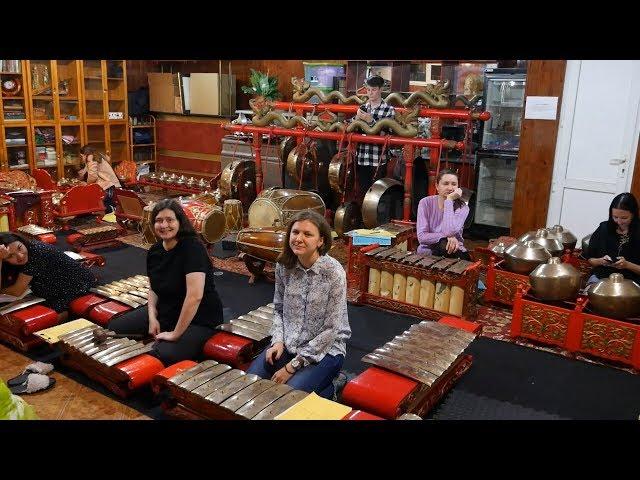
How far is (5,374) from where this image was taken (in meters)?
3.57

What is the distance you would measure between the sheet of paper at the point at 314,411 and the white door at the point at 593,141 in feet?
15.1

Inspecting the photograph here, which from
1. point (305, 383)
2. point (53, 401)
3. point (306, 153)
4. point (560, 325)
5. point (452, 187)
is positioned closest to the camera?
point (305, 383)

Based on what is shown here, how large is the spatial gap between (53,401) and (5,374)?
55 cm

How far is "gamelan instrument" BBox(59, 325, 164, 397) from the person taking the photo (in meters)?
3.15

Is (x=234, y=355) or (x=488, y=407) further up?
(x=234, y=355)

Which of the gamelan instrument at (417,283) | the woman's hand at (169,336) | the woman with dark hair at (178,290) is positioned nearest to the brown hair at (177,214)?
the woman with dark hair at (178,290)

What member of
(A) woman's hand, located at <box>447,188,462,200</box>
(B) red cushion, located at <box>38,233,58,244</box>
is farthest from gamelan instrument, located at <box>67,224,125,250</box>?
Answer: (A) woman's hand, located at <box>447,188,462,200</box>

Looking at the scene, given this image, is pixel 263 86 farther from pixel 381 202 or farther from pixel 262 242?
pixel 262 242

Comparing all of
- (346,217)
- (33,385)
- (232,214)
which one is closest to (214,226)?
(232,214)

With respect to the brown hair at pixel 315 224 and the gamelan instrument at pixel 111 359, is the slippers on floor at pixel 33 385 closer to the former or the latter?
the gamelan instrument at pixel 111 359

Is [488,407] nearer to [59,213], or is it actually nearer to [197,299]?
[197,299]

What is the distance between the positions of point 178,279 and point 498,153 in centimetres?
509
